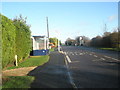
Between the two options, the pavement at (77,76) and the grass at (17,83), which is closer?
the grass at (17,83)

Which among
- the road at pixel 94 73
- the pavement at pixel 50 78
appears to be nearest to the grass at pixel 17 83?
the pavement at pixel 50 78

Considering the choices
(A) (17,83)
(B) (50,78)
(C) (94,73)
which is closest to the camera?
(A) (17,83)

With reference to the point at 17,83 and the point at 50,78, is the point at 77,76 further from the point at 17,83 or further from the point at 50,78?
the point at 17,83

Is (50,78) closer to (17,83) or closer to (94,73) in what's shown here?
(17,83)

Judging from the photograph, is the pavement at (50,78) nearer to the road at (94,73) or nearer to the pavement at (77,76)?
the pavement at (77,76)

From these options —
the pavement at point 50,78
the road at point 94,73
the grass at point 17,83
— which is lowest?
the pavement at point 50,78

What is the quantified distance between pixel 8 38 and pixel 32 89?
6997 millimetres

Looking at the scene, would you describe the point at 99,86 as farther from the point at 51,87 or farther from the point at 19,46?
the point at 19,46

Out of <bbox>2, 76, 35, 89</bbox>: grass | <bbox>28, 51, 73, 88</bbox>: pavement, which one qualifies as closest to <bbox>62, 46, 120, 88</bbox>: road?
<bbox>28, 51, 73, 88</bbox>: pavement

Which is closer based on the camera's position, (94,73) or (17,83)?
(17,83)

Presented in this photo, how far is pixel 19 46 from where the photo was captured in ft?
51.4

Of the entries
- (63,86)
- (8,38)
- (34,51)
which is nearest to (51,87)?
(63,86)

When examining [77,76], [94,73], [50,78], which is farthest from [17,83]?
[94,73]

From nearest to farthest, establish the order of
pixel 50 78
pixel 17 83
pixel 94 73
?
pixel 17 83, pixel 50 78, pixel 94 73
